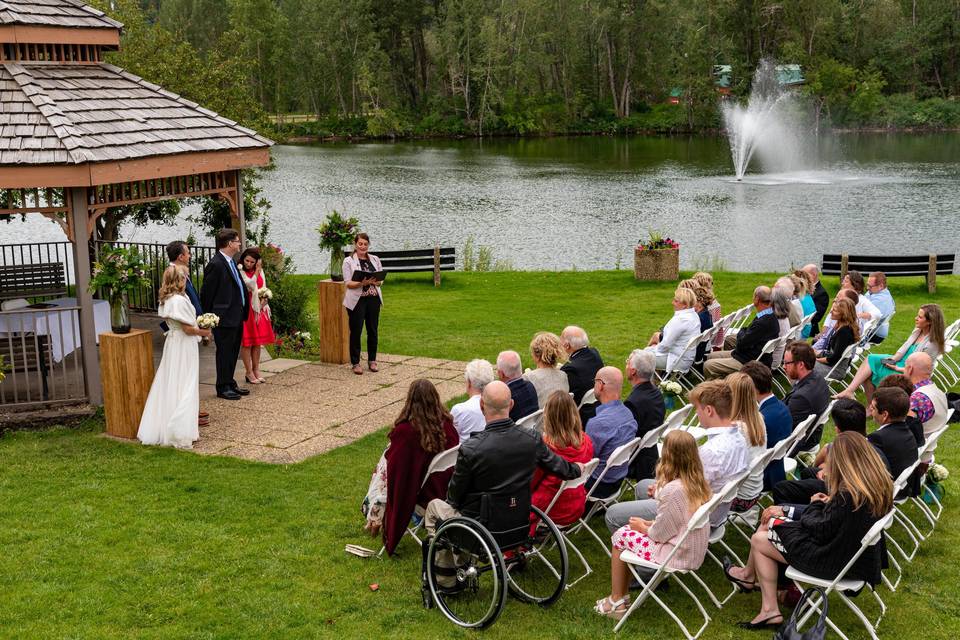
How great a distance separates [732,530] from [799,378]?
1406mm

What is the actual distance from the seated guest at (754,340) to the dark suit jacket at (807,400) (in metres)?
2.36

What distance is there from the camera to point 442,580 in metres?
6.19

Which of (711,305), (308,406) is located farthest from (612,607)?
(711,305)

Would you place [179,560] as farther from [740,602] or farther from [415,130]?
[415,130]

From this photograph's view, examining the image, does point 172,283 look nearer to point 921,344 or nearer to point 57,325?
point 57,325

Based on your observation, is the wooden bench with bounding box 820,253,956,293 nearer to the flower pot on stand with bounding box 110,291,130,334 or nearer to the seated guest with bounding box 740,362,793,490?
the seated guest with bounding box 740,362,793,490

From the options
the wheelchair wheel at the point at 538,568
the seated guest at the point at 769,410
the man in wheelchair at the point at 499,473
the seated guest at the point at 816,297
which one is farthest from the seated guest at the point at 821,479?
the seated guest at the point at 816,297

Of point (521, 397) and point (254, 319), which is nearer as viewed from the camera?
point (521, 397)

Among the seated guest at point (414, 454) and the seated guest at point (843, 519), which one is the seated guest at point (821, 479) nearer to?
the seated guest at point (843, 519)

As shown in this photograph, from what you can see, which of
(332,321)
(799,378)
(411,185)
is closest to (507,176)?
(411,185)

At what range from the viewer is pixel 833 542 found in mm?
5555

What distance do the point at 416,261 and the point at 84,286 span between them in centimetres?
914

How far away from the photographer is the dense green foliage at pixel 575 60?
75000 mm

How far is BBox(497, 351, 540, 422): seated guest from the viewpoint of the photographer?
767cm
